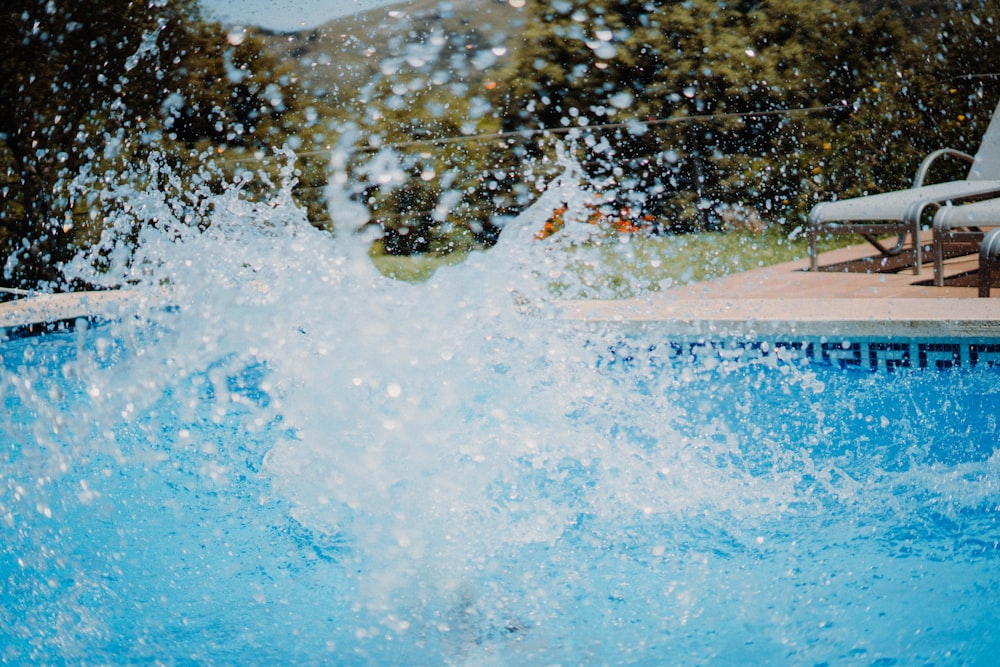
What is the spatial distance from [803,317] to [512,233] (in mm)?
1240

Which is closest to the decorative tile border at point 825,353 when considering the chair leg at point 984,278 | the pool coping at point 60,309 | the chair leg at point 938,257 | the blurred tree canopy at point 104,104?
the chair leg at point 984,278

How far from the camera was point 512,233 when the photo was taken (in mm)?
3955

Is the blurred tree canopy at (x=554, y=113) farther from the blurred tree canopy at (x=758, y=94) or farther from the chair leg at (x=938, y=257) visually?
the chair leg at (x=938, y=257)

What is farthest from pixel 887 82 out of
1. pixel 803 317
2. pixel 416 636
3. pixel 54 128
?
pixel 416 636

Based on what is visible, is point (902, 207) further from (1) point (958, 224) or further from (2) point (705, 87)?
(2) point (705, 87)

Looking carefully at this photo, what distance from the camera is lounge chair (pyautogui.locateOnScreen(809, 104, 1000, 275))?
5234mm

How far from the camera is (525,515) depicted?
3061mm

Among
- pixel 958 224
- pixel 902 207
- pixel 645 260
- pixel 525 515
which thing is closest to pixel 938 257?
pixel 958 224

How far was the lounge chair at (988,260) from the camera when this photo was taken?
14.1 ft

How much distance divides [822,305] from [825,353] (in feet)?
1.09

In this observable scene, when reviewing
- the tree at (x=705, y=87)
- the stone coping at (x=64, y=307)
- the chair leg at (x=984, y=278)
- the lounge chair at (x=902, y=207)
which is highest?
the chair leg at (x=984, y=278)

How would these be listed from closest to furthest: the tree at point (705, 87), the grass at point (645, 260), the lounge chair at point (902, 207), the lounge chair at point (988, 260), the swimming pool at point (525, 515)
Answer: the swimming pool at point (525, 515) < the lounge chair at point (988, 260) < the lounge chair at point (902, 207) < the grass at point (645, 260) < the tree at point (705, 87)

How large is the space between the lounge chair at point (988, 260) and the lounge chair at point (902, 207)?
0.74 metres

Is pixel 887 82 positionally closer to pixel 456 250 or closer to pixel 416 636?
pixel 456 250
